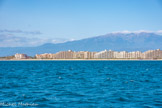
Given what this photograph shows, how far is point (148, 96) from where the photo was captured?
27234 millimetres

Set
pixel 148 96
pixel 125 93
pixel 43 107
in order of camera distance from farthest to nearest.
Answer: pixel 125 93
pixel 148 96
pixel 43 107

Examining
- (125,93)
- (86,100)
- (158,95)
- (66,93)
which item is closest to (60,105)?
(86,100)

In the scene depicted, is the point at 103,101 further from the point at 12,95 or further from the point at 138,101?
the point at 12,95

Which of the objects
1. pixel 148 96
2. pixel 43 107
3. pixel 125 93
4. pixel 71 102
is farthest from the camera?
pixel 125 93

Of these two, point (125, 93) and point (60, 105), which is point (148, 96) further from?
point (60, 105)

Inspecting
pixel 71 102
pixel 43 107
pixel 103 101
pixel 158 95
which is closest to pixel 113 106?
pixel 103 101

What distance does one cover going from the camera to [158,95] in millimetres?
27938

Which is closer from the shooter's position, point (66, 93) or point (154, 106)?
point (154, 106)

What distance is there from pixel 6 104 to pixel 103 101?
26.6ft

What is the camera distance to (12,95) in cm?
2747

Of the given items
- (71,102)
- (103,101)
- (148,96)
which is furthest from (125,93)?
(71,102)

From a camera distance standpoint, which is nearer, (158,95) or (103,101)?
(103,101)

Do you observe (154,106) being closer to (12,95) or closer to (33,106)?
(33,106)

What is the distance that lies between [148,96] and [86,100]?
643cm
